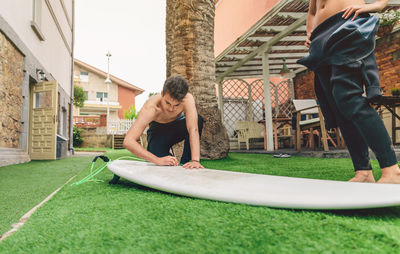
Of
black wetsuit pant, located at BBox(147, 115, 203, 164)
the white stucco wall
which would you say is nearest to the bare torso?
black wetsuit pant, located at BBox(147, 115, 203, 164)

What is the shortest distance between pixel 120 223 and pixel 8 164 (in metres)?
4.77

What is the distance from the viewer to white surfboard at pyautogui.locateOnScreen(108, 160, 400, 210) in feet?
2.95

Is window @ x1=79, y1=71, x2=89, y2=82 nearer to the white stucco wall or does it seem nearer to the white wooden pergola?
the white stucco wall

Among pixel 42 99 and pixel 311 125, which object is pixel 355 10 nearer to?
pixel 311 125

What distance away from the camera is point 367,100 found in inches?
53.3

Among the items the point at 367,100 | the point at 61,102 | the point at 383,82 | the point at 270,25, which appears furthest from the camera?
the point at 61,102

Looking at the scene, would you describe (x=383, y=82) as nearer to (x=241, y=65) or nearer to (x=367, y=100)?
(x=241, y=65)

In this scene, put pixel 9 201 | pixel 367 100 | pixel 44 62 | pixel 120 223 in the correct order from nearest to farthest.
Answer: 1. pixel 120 223
2. pixel 367 100
3. pixel 9 201
4. pixel 44 62

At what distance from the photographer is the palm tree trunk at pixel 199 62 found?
13.1 feet

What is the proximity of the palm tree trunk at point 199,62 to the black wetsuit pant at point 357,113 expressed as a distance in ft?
8.34

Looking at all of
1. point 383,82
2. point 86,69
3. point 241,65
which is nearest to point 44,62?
point 241,65

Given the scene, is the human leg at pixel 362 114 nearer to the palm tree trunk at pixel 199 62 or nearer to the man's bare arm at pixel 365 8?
the man's bare arm at pixel 365 8

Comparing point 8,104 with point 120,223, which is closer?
Answer: point 120,223

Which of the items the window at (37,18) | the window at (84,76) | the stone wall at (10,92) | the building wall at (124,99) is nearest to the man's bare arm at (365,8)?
the stone wall at (10,92)
